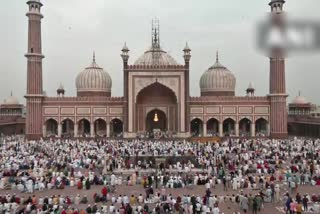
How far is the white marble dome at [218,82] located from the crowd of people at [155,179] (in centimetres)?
1444

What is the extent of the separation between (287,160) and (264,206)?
8024mm

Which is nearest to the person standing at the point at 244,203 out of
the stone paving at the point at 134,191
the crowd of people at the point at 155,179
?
the crowd of people at the point at 155,179

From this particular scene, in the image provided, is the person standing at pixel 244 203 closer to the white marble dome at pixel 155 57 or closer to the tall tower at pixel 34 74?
the tall tower at pixel 34 74

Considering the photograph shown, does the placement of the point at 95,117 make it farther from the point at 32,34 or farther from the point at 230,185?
the point at 230,185

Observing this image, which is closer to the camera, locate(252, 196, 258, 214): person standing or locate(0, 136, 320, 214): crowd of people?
locate(252, 196, 258, 214): person standing

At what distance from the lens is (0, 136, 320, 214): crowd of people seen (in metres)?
9.51

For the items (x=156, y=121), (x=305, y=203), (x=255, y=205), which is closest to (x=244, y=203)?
(x=255, y=205)

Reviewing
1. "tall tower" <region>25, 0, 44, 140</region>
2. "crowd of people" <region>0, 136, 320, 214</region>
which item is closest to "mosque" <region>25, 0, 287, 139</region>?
"tall tower" <region>25, 0, 44, 140</region>

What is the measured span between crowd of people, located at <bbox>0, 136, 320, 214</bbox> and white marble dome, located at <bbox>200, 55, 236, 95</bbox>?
569 inches

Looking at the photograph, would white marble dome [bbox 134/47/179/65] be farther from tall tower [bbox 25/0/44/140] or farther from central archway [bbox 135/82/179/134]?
tall tower [bbox 25/0/44/140]

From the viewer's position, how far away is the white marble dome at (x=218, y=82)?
35.5 metres

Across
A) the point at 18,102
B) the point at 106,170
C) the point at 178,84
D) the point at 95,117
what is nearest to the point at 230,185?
the point at 106,170

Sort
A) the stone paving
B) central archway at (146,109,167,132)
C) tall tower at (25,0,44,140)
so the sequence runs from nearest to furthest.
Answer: the stone paving < tall tower at (25,0,44,140) < central archway at (146,109,167,132)

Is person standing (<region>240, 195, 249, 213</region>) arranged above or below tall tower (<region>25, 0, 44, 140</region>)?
below
